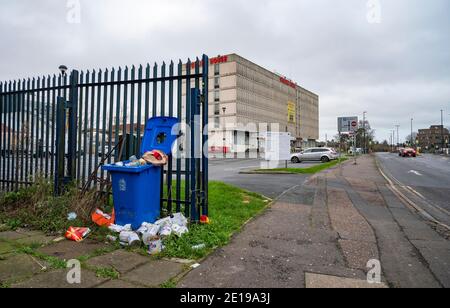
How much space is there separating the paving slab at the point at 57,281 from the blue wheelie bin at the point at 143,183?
130 centimetres

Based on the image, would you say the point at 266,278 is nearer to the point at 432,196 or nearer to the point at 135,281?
the point at 135,281

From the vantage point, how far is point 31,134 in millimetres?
6438

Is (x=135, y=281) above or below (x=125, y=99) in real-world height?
below

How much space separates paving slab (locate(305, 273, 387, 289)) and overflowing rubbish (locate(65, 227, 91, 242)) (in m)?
3.29

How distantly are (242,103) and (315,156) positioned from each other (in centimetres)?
2936

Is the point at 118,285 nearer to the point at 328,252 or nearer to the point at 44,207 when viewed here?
the point at 328,252

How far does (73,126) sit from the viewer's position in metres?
5.82

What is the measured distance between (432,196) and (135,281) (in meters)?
9.83

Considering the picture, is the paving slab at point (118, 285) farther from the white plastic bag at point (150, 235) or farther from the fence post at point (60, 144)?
the fence post at point (60, 144)

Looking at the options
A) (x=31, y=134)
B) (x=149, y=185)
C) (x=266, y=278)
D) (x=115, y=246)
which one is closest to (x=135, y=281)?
(x=115, y=246)

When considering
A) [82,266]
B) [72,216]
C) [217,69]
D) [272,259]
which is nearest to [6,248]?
[72,216]

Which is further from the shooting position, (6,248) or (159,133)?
(159,133)

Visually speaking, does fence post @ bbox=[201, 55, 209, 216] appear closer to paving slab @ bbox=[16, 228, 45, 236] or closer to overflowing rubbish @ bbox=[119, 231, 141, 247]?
overflowing rubbish @ bbox=[119, 231, 141, 247]
